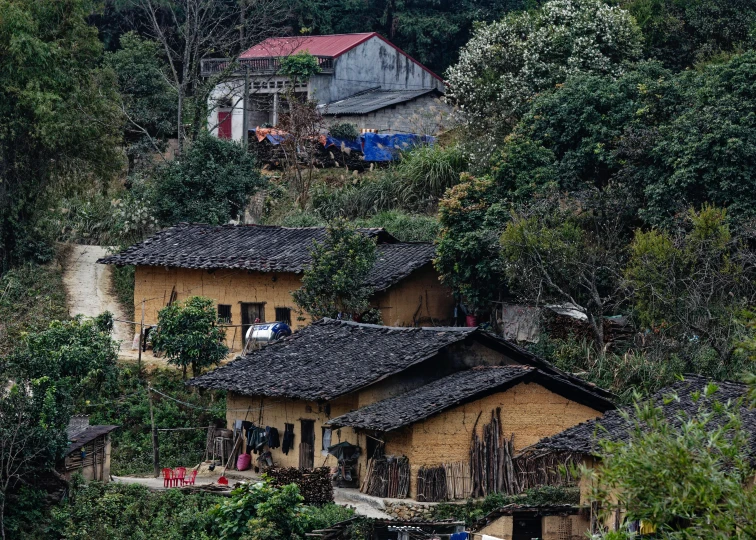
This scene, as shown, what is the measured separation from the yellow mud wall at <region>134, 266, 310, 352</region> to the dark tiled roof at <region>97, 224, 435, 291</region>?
511mm

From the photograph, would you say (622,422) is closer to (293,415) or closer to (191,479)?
(293,415)

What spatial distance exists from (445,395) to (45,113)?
59.4 feet

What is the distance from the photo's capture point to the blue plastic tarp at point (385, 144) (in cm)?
4497

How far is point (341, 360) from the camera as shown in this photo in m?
25.5

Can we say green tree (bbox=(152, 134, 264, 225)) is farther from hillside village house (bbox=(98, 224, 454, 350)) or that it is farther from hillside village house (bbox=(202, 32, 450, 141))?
hillside village house (bbox=(202, 32, 450, 141))

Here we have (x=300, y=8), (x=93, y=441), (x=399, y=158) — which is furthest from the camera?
(x=300, y=8)

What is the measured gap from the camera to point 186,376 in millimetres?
31344

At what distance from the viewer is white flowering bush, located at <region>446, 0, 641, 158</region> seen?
37.0m

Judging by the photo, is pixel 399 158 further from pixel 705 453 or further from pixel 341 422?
pixel 705 453

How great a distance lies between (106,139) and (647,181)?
16.9 m

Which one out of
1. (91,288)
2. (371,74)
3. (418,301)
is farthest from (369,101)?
(418,301)

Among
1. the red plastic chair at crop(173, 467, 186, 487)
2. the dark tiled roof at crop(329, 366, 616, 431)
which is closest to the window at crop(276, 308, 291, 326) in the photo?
the red plastic chair at crop(173, 467, 186, 487)

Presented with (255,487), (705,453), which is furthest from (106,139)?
(705,453)

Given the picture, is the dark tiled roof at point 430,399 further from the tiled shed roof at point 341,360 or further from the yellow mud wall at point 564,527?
the yellow mud wall at point 564,527
